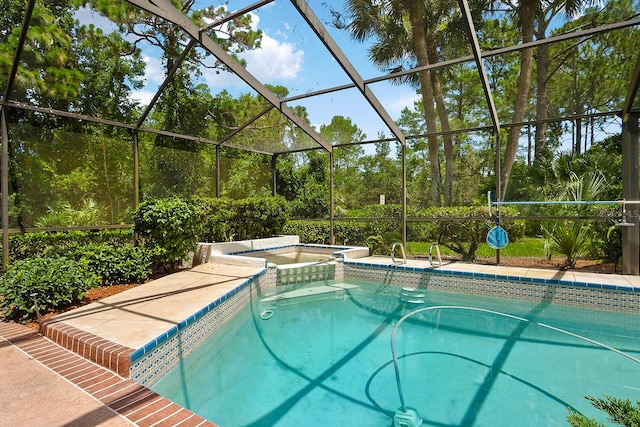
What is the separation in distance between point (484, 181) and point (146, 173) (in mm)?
8382

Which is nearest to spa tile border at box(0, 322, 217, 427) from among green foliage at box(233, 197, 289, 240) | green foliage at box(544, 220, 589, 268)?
green foliage at box(233, 197, 289, 240)

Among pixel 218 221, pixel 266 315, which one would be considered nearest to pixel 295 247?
pixel 218 221

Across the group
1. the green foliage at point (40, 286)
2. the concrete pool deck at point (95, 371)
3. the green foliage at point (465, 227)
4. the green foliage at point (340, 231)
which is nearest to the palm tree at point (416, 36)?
the green foliage at point (465, 227)

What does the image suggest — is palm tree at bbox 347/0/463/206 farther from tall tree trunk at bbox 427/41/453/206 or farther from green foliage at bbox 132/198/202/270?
green foliage at bbox 132/198/202/270

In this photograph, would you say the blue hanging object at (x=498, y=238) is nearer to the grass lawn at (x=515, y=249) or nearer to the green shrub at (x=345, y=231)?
the grass lawn at (x=515, y=249)

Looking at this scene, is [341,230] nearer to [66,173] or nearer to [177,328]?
[66,173]

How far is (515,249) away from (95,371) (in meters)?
7.86

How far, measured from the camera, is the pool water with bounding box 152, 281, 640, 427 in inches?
108

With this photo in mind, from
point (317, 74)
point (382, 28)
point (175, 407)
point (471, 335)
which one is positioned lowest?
point (471, 335)

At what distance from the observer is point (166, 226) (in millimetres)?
5848

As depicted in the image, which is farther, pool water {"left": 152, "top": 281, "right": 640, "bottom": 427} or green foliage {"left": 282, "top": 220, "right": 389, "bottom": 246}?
green foliage {"left": 282, "top": 220, "right": 389, "bottom": 246}

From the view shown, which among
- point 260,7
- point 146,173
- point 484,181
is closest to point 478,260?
point 484,181

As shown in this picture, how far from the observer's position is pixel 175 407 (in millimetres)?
2172

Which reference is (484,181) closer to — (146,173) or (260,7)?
(260,7)
